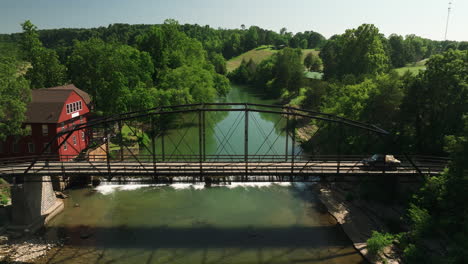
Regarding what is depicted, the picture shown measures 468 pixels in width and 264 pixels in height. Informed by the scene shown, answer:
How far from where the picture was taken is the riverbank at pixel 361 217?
2547cm

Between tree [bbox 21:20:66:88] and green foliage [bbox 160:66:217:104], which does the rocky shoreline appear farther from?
green foliage [bbox 160:66:217:104]

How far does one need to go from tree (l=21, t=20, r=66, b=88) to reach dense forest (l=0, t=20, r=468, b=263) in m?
0.14


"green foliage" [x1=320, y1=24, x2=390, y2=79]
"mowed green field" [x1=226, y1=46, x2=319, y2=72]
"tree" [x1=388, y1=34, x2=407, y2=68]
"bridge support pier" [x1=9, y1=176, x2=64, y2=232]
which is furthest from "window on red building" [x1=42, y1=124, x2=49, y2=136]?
"mowed green field" [x1=226, y1=46, x2=319, y2=72]

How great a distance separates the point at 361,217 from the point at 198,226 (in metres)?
14.5

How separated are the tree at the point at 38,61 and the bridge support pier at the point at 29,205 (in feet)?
96.7

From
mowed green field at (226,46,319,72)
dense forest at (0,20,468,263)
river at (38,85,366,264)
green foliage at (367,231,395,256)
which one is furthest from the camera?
mowed green field at (226,46,319,72)

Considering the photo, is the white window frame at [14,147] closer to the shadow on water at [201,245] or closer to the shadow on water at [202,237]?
the shadow on water at [202,237]

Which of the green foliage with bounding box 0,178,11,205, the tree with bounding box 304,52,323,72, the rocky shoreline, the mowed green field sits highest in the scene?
the mowed green field

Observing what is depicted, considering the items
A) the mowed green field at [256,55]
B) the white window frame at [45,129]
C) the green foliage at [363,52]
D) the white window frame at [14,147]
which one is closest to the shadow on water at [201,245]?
the white window frame at [45,129]

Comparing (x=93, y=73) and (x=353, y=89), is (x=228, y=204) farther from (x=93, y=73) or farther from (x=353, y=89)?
(x=93, y=73)

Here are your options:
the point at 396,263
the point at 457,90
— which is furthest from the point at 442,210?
the point at 457,90

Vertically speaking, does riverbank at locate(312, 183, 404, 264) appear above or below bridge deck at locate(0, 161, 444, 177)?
below

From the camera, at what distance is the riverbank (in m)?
25.5

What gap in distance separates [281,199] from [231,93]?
7540 centimetres
